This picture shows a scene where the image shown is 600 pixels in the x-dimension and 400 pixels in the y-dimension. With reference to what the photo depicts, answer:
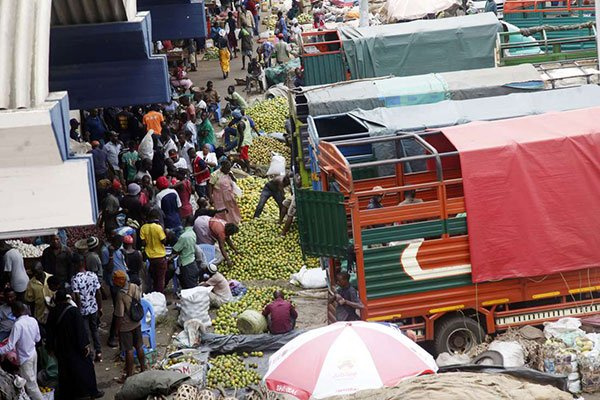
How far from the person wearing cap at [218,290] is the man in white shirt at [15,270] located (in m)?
2.64

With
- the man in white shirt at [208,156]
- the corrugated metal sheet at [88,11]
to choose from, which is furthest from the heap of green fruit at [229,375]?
the man in white shirt at [208,156]

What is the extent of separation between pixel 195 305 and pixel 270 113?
38.4 ft

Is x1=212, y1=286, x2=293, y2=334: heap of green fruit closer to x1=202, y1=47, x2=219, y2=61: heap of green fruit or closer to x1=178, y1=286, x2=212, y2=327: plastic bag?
x1=178, y1=286, x2=212, y2=327: plastic bag

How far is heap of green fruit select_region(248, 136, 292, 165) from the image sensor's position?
23.4 meters

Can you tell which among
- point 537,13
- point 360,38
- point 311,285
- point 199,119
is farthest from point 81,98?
point 537,13

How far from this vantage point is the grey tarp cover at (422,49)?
70.4 ft

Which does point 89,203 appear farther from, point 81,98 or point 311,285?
point 311,285

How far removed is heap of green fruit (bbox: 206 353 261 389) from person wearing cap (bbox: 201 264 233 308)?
1972 mm

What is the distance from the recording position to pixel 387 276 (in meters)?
12.8

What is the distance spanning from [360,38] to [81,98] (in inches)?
341

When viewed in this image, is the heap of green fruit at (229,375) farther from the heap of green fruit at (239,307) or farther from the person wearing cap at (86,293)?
the person wearing cap at (86,293)

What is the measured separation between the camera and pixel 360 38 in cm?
2145

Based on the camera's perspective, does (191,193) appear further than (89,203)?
Yes

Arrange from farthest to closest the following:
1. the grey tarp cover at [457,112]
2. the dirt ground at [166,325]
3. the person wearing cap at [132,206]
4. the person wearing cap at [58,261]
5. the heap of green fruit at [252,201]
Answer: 1. the heap of green fruit at [252,201]
2. the person wearing cap at [132,206]
3. the grey tarp cover at [457,112]
4. the person wearing cap at [58,261]
5. the dirt ground at [166,325]
